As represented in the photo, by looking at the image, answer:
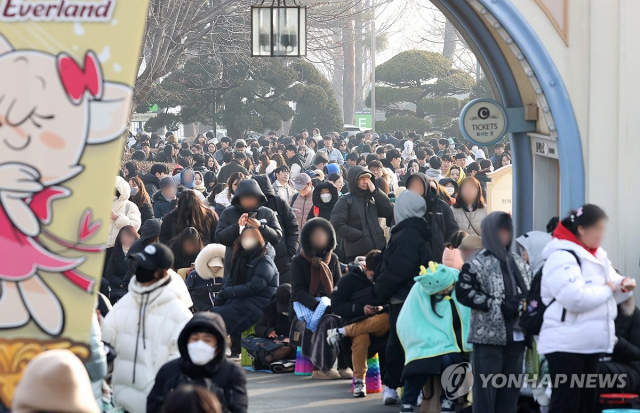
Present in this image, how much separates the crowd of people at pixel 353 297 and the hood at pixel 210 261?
0.06ft

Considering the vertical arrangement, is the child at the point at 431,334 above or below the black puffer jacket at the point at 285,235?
below

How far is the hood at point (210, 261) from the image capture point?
10836 mm

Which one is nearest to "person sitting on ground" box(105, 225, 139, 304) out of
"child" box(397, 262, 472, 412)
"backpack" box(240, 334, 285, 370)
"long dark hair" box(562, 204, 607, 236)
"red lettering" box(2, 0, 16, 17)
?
"backpack" box(240, 334, 285, 370)

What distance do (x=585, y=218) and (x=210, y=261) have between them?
4.98 metres

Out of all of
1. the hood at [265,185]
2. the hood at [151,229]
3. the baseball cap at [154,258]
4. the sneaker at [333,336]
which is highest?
the hood at [265,185]

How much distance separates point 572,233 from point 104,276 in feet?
19.7

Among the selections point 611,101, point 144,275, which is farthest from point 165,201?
point 144,275

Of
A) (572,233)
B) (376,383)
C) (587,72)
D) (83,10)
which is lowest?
(376,383)

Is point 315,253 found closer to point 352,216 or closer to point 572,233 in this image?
point 352,216

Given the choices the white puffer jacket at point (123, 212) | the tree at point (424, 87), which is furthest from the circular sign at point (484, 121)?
the tree at point (424, 87)

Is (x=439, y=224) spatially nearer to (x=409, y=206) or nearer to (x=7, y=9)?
(x=409, y=206)

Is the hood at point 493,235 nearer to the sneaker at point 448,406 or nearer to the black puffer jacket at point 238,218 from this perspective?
the sneaker at point 448,406

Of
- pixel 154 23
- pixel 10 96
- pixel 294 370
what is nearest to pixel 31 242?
pixel 10 96

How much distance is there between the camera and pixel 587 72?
8.49 metres
